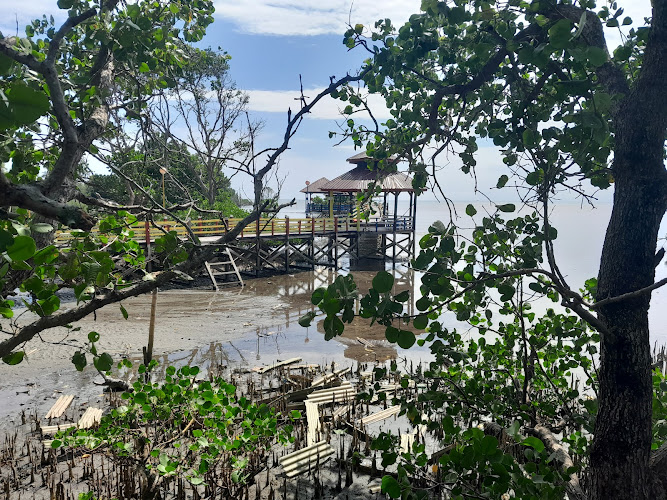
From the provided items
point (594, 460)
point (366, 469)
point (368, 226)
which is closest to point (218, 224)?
point (368, 226)

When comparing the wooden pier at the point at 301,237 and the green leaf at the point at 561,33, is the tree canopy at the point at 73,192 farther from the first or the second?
the wooden pier at the point at 301,237

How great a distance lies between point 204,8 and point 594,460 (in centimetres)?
427

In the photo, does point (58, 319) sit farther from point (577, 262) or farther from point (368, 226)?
point (577, 262)

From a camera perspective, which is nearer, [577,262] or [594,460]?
[594,460]

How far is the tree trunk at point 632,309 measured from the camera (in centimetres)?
218

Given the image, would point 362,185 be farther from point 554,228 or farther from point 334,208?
point 554,228

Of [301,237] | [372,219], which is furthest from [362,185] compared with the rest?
[301,237]

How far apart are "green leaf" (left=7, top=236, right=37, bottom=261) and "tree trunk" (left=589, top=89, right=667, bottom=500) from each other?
7.14 feet

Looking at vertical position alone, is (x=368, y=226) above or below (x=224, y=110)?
below

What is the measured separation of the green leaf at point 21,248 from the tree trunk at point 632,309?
218 centimetres

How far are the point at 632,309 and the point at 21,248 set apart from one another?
231cm

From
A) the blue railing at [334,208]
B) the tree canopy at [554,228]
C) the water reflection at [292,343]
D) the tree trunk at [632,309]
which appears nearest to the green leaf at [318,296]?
the tree canopy at [554,228]

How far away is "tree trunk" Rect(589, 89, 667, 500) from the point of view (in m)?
2.18

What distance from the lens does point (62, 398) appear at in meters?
8.02
